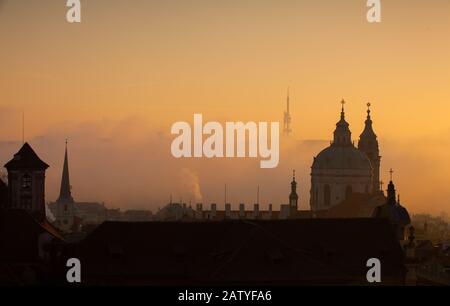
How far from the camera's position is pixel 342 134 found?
10144cm

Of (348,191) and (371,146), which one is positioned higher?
(371,146)

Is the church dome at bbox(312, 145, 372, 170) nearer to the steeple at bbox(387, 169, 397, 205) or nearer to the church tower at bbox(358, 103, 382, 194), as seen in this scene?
the church tower at bbox(358, 103, 382, 194)

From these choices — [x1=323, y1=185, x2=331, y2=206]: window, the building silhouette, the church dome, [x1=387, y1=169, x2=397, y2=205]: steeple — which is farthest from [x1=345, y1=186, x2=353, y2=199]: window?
[x1=387, y1=169, x2=397, y2=205]: steeple

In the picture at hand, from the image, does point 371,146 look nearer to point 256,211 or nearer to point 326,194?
point 326,194

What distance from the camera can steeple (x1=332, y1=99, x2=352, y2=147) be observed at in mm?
100625

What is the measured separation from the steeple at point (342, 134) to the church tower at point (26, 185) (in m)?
38.9

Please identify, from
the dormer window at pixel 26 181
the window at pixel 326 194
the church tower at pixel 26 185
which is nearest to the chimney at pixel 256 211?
the window at pixel 326 194

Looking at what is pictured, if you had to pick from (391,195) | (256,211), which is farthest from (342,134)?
(391,195)

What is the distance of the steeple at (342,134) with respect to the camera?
10062cm

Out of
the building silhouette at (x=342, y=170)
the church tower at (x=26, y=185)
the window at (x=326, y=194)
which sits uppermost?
the church tower at (x=26, y=185)

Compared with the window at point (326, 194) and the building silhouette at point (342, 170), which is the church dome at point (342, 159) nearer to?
the building silhouette at point (342, 170)

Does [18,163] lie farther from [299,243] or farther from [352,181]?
[352,181]

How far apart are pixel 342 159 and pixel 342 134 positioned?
5.89ft
